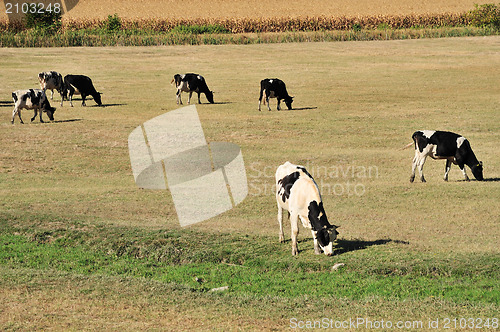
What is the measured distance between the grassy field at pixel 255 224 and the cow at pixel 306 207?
425mm

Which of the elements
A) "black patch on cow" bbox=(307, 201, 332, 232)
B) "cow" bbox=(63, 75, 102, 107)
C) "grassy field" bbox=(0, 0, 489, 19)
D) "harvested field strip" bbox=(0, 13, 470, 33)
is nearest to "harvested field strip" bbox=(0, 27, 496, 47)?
"harvested field strip" bbox=(0, 13, 470, 33)

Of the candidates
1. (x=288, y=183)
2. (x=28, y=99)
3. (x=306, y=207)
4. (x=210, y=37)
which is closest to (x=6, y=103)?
(x=28, y=99)

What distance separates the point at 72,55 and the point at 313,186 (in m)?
48.7

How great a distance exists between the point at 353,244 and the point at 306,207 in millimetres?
1873

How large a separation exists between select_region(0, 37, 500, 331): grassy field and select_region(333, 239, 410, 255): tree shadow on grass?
0.07 metres

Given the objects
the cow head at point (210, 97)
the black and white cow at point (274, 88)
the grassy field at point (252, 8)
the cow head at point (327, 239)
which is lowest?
the cow head at point (327, 239)

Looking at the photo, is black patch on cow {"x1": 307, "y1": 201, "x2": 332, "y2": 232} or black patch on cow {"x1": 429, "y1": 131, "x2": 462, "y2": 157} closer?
black patch on cow {"x1": 307, "y1": 201, "x2": 332, "y2": 232}

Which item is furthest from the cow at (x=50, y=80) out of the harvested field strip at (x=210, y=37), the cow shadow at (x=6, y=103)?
the harvested field strip at (x=210, y=37)

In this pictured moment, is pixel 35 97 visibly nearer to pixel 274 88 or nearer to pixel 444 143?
pixel 274 88

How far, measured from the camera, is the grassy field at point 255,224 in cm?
1216

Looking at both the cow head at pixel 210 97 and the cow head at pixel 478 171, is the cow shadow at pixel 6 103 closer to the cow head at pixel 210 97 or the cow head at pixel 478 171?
the cow head at pixel 210 97

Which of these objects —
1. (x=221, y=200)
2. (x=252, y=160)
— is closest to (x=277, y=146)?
(x=252, y=160)

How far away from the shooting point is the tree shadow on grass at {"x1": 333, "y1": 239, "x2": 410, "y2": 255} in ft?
49.9

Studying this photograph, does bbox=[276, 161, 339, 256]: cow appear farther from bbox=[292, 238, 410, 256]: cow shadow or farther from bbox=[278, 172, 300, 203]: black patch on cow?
bbox=[292, 238, 410, 256]: cow shadow
